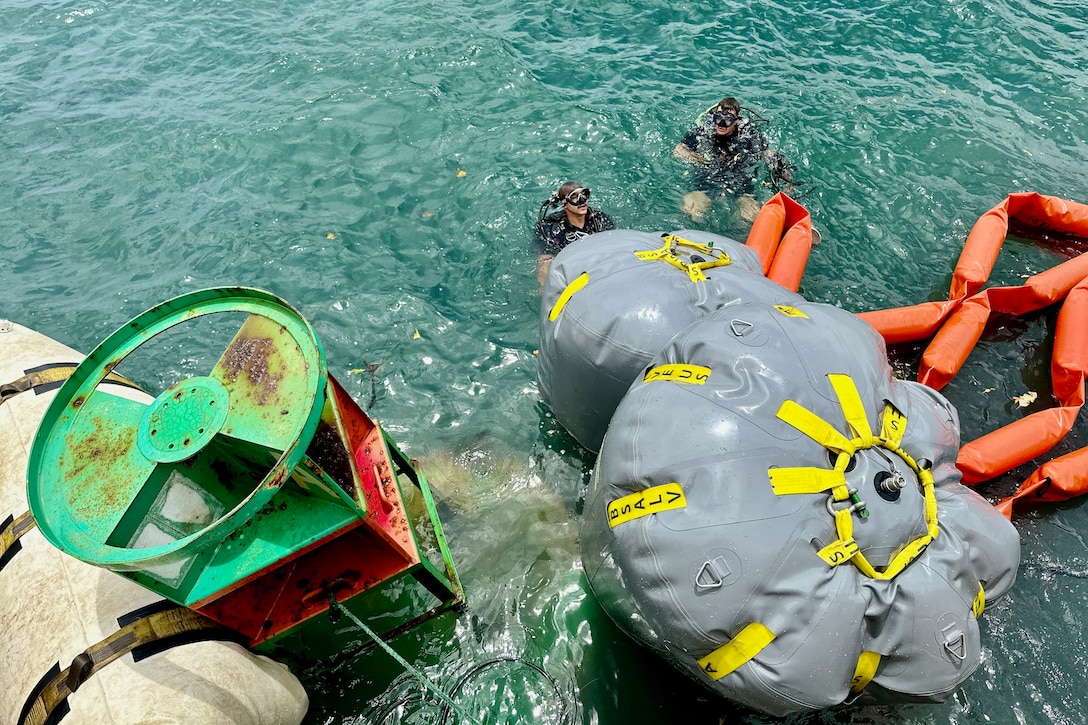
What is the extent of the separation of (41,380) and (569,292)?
3417 mm

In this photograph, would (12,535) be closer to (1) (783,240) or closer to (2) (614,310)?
(2) (614,310)

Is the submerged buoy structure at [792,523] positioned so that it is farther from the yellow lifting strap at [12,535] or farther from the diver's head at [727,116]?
the diver's head at [727,116]

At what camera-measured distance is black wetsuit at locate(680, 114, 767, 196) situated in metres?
6.48

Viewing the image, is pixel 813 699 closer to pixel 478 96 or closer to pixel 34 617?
pixel 34 617

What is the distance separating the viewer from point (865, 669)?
2322mm

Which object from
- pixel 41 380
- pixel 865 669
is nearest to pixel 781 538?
pixel 865 669

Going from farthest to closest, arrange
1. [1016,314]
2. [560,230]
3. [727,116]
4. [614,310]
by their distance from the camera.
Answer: [727,116] < [560,230] < [1016,314] < [614,310]

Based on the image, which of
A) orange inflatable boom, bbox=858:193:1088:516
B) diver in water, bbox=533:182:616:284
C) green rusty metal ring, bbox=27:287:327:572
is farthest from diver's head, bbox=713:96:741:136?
green rusty metal ring, bbox=27:287:327:572

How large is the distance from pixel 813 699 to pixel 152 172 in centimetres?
826

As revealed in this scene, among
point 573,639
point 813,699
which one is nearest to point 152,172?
point 573,639

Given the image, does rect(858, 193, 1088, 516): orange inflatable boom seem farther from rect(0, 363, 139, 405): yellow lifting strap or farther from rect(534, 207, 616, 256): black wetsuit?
rect(0, 363, 139, 405): yellow lifting strap

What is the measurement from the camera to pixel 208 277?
588 cm

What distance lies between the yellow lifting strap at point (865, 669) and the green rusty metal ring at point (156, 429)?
2361 millimetres

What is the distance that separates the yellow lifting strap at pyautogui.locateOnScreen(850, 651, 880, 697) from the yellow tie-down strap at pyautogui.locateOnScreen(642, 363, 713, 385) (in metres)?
1.27
